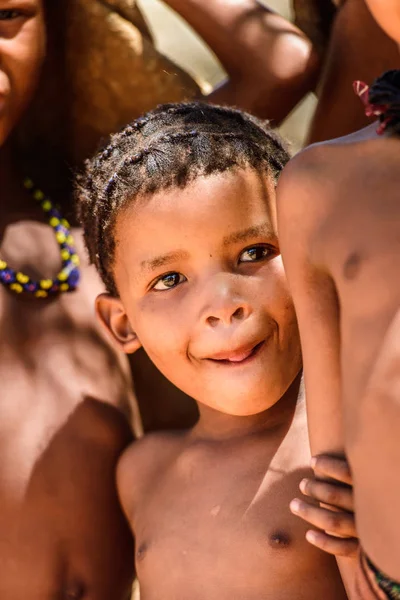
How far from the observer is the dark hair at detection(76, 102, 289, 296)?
1.27 metres

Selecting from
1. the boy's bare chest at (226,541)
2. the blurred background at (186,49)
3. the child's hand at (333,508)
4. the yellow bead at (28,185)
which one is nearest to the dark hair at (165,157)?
the yellow bead at (28,185)

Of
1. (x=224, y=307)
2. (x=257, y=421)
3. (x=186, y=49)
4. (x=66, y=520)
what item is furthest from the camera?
(x=186, y=49)

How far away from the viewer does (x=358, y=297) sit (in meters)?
0.91

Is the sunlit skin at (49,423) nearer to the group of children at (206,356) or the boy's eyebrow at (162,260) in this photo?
the group of children at (206,356)

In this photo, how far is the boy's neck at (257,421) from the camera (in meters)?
1.30

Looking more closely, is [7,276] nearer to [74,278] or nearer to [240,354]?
[74,278]

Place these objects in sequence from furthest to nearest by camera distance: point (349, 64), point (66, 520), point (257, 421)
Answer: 1. point (349, 64)
2. point (66, 520)
3. point (257, 421)

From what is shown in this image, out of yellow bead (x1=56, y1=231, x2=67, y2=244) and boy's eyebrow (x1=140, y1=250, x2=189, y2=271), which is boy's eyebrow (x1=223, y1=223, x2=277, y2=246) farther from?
yellow bead (x1=56, y1=231, x2=67, y2=244)

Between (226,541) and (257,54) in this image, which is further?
(257,54)

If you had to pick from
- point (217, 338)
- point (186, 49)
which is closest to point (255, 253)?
point (217, 338)

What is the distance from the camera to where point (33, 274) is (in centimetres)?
151

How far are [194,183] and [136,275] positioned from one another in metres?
0.15

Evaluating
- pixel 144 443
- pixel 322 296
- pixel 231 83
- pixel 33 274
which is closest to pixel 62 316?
pixel 33 274

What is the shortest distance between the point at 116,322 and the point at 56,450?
21 centimetres
